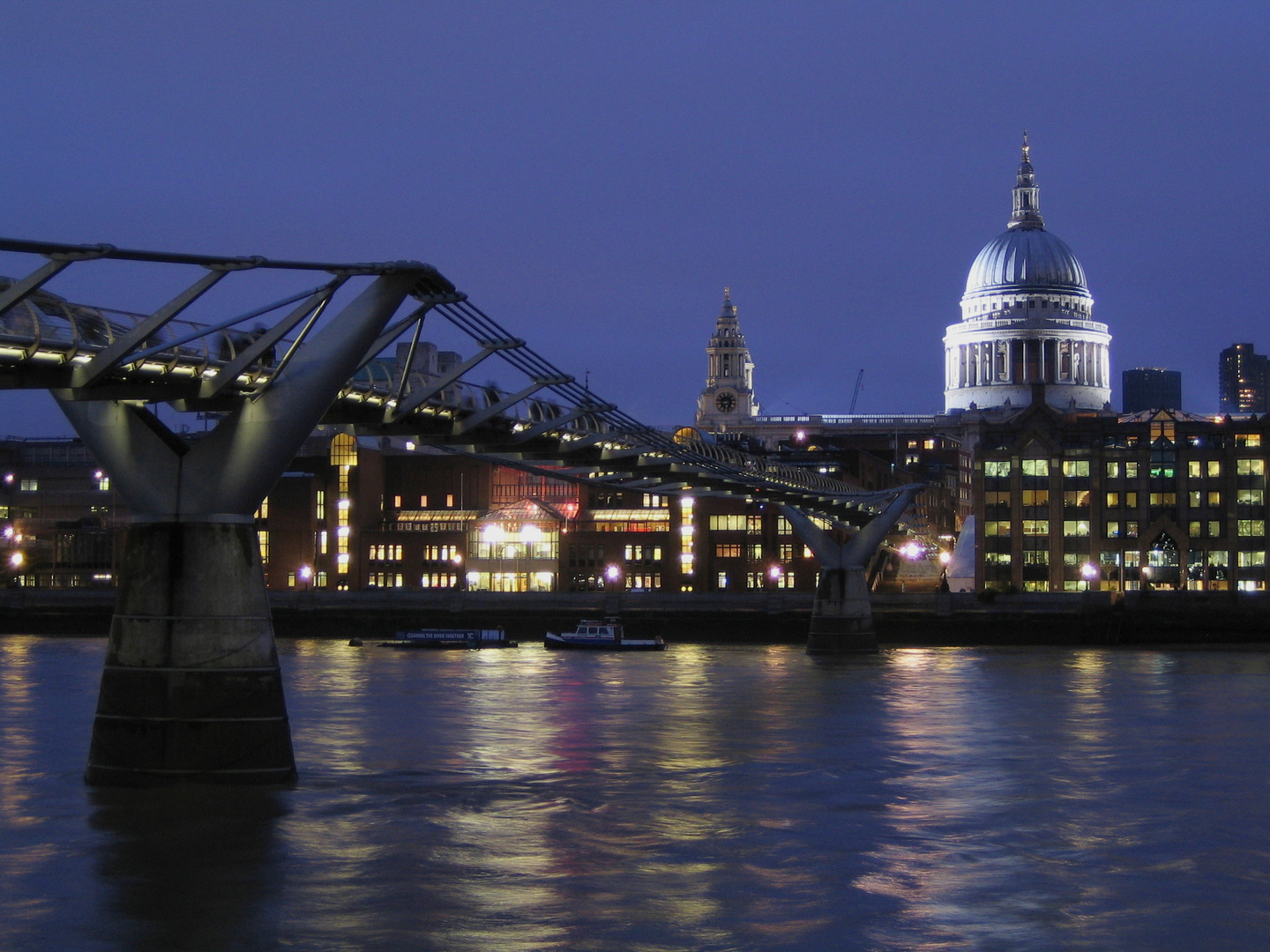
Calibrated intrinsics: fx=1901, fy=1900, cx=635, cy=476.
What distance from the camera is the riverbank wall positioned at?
318ft

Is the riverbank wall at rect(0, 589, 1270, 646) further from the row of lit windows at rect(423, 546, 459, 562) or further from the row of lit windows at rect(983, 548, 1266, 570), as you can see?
the row of lit windows at rect(423, 546, 459, 562)

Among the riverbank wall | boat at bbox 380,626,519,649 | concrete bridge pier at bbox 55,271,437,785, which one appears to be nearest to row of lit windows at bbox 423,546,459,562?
the riverbank wall

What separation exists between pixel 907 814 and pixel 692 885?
341 inches

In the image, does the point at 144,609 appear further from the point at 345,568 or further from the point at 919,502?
the point at 919,502

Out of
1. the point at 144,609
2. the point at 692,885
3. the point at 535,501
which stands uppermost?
the point at 535,501

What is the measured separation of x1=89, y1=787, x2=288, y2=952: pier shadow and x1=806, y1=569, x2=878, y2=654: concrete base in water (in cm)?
5431

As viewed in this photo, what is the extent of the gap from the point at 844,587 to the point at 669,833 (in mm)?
56218

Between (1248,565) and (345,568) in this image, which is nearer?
(1248,565)

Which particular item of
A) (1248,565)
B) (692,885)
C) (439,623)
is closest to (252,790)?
(692,885)

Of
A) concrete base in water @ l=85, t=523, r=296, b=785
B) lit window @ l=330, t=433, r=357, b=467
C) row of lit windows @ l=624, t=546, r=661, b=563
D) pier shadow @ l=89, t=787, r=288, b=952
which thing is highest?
lit window @ l=330, t=433, r=357, b=467

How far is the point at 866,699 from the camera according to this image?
60.1 meters

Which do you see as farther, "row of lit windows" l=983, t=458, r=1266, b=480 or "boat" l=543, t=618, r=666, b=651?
"row of lit windows" l=983, t=458, r=1266, b=480

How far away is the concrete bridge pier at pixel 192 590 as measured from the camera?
32.2 m

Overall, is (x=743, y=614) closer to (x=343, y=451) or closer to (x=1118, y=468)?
(x=1118, y=468)
